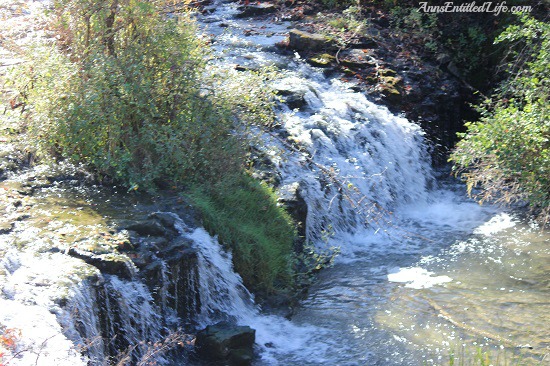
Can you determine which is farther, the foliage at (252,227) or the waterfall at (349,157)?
the waterfall at (349,157)

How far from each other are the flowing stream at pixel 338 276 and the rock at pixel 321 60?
1396mm

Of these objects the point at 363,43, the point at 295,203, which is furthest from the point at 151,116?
the point at 363,43

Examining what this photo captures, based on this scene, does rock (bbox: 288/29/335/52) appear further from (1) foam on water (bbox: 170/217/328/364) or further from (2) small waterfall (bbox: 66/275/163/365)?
(2) small waterfall (bbox: 66/275/163/365)

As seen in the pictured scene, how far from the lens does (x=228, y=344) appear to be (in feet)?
20.6

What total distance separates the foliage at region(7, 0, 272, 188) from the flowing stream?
23.9 inches

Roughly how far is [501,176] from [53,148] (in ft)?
20.0

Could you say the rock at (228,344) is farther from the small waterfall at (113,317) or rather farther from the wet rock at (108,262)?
the wet rock at (108,262)

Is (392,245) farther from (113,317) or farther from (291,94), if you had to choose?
(113,317)

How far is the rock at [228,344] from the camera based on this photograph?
6246 mm

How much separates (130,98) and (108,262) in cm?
234

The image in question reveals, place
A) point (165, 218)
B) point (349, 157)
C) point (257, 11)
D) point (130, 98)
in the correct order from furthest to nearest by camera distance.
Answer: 1. point (257, 11)
2. point (349, 157)
3. point (130, 98)
4. point (165, 218)

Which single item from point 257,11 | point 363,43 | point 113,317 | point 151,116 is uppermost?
point 257,11

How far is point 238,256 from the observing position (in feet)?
24.6

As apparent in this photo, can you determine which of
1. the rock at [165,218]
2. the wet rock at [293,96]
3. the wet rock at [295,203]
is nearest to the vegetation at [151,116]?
the wet rock at [295,203]
